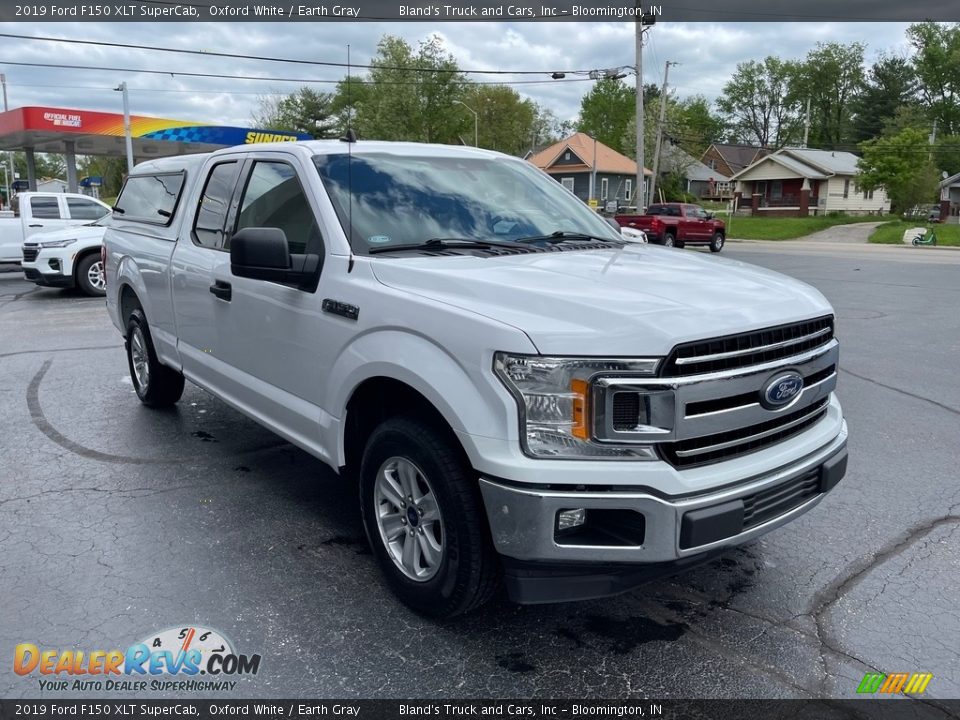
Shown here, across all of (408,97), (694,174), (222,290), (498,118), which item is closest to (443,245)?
(222,290)

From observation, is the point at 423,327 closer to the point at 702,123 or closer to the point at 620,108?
the point at 620,108

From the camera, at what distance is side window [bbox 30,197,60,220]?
54.0ft

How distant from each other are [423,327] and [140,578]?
1.86m

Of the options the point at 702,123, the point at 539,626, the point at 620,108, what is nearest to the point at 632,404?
the point at 539,626

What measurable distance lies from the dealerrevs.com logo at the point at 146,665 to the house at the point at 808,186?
2506 inches

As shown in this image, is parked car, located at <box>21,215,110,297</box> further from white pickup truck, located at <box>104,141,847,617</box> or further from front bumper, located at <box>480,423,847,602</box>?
front bumper, located at <box>480,423,847,602</box>

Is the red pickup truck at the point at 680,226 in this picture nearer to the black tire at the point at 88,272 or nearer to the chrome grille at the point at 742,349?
the black tire at the point at 88,272

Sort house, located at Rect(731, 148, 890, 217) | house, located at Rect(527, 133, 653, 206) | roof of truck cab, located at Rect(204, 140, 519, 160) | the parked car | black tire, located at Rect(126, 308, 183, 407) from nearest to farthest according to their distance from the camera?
roof of truck cab, located at Rect(204, 140, 519, 160), black tire, located at Rect(126, 308, 183, 407), the parked car, house, located at Rect(731, 148, 890, 217), house, located at Rect(527, 133, 653, 206)

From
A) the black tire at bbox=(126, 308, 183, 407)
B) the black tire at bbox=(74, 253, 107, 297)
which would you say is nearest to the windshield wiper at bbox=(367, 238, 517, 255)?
the black tire at bbox=(126, 308, 183, 407)

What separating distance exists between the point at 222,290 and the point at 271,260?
107 cm

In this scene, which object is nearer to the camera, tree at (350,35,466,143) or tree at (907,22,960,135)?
tree at (350,35,466,143)

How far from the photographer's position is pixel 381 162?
4.12 m

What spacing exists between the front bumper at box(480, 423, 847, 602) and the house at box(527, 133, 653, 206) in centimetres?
6282

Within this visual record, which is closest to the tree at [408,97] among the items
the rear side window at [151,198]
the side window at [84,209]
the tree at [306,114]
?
the tree at [306,114]
